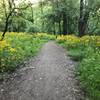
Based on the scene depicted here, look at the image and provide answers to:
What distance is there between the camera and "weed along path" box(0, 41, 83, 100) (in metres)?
6.00

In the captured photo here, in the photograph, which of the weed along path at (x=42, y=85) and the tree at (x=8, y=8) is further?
the tree at (x=8, y=8)

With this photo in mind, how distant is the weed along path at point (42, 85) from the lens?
6.00 metres

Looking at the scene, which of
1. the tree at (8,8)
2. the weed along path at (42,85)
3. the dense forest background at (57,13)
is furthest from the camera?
the dense forest background at (57,13)

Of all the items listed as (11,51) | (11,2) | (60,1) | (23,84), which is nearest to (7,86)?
(23,84)

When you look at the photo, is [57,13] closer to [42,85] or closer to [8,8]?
[8,8]

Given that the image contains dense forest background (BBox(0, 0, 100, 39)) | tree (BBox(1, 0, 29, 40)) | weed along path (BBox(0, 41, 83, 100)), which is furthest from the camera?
dense forest background (BBox(0, 0, 100, 39))

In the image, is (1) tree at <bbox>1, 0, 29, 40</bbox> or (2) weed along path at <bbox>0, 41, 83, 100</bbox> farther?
(1) tree at <bbox>1, 0, 29, 40</bbox>

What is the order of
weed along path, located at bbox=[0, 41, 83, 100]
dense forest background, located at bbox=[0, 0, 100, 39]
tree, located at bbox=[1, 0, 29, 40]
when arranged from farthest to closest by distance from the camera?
dense forest background, located at bbox=[0, 0, 100, 39] < tree, located at bbox=[1, 0, 29, 40] < weed along path, located at bbox=[0, 41, 83, 100]

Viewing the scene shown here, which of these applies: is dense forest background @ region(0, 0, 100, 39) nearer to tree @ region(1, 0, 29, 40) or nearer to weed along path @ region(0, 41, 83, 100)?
tree @ region(1, 0, 29, 40)

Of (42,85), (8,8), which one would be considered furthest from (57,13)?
(42,85)

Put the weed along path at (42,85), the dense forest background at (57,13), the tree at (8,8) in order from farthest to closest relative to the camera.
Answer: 1. the dense forest background at (57,13)
2. the tree at (8,8)
3. the weed along path at (42,85)

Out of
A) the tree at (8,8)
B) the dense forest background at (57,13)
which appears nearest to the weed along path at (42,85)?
the tree at (8,8)

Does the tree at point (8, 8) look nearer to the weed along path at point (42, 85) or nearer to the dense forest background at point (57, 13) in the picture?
the dense forest background at point (57, 13)

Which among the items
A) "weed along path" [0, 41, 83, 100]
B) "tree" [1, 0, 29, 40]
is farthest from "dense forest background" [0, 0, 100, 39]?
"weed along path" [0, 41, 83, 100]
